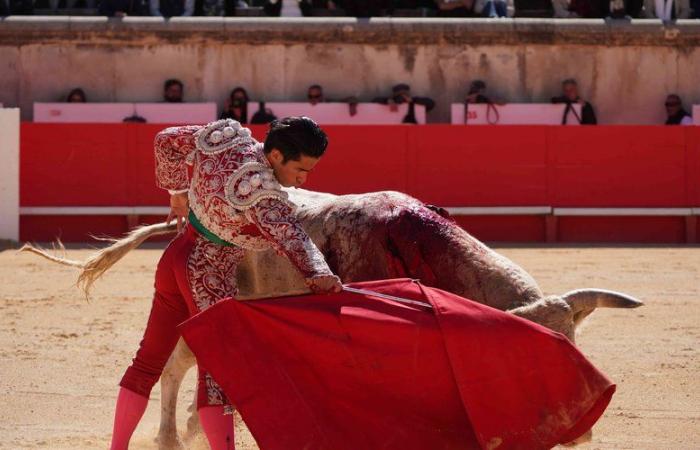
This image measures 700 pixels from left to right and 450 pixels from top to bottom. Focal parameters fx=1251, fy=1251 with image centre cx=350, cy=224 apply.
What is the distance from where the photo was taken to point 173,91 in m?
11.9

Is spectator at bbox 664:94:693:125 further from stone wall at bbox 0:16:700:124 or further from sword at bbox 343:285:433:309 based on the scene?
sword at bbox 343:285:433:309

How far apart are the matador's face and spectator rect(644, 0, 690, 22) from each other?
10485 millimetres

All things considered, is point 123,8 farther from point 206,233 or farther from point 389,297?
point 389,297

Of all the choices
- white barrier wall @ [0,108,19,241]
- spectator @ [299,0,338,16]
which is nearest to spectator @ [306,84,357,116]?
spectator @ [299,0,338,16]

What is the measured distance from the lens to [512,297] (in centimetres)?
352

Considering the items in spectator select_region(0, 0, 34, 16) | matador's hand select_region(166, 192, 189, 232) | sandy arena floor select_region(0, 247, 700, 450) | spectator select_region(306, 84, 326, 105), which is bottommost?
sandy arena floor select_region(0, 247, 700, 450)

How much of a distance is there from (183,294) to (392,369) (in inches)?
23.3

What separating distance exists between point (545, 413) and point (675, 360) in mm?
2366

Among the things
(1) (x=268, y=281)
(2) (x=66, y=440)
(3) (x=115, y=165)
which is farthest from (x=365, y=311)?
(3) (x=115, y=165)

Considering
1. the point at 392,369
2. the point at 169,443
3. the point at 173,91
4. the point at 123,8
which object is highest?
the point at 123,8

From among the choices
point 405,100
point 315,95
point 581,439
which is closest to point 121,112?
point 315,95

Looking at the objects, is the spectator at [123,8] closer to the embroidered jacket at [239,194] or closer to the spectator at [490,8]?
the spectator at [490,8]

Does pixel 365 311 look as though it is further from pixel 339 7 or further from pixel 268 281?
pixel 339 7

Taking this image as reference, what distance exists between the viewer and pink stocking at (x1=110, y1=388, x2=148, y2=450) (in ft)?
11.0
